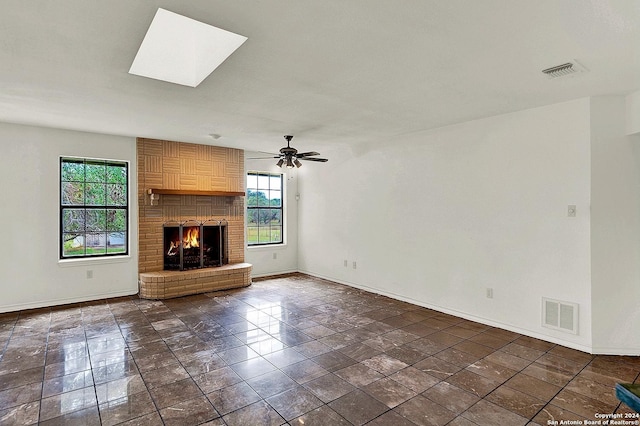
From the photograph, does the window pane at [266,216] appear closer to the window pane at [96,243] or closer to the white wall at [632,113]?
the window pane at [96,243]

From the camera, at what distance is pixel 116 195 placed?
5684 mm

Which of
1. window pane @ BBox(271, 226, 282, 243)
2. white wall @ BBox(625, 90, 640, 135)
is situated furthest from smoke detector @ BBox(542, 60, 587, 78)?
window pane @ BBox(271, 226, 282, 243)

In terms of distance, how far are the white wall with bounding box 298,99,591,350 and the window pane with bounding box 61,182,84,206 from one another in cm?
443

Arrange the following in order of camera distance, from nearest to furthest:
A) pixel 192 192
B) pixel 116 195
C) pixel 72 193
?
→ pixel 72 193 → pixel 116 195 → pixel 192 192

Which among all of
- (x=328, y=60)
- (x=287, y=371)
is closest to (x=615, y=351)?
(x=287, y=371)

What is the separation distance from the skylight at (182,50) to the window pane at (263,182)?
4.17 metres

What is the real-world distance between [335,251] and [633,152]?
4634mm

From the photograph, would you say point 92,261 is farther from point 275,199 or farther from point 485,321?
point 485,321

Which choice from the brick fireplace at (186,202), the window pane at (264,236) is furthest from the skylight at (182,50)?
the window pane at (264,236)

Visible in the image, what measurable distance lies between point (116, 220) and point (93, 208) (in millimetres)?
379

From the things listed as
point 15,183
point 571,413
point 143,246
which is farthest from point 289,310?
point 15,183

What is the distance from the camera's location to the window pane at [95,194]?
214 inches

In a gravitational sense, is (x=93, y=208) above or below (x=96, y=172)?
below

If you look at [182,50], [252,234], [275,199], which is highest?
[182,50]
